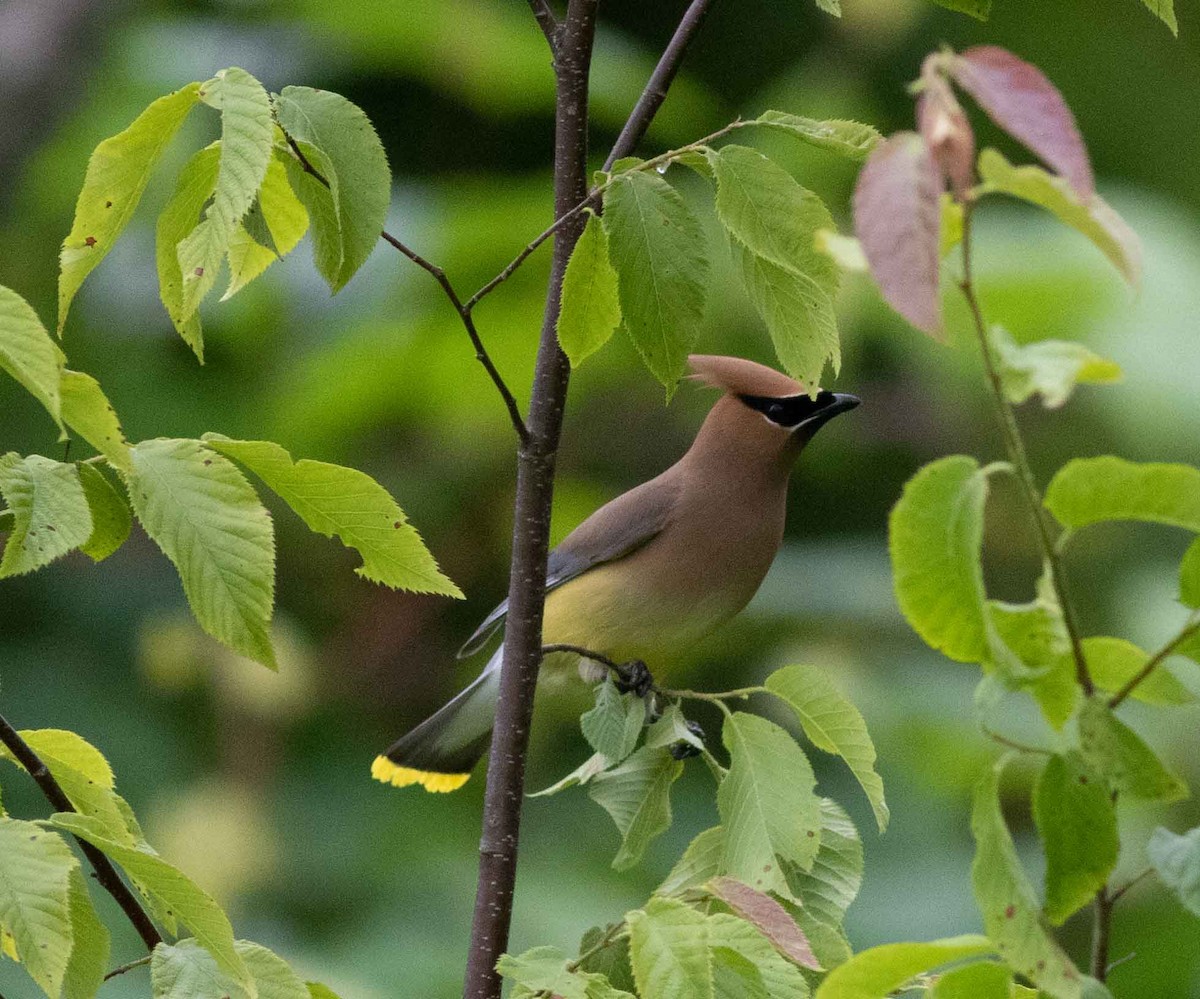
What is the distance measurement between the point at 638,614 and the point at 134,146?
140 centimetres

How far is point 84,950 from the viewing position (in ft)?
4.11

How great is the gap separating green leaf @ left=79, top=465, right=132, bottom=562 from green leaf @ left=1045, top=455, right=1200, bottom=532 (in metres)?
0.75

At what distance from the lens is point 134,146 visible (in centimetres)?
133

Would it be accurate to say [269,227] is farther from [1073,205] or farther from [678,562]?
[678,562]

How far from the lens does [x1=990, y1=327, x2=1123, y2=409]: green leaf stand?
88 cm

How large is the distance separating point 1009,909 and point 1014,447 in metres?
0.25

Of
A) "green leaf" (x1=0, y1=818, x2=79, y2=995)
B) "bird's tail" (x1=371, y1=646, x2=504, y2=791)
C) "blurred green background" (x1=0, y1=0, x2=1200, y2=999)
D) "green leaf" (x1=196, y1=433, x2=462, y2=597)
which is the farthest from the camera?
"blurred green background" (x1=0, y1=0, x2=1200, y2=999)

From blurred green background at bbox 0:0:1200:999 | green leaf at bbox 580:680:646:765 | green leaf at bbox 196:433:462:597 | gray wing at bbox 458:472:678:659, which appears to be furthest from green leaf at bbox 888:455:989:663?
blurred green background at bbox 0:0:1200:999

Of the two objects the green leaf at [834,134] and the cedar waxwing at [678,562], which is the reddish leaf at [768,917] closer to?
the green leaf at [834,134]

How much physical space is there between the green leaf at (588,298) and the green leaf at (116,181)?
314mm

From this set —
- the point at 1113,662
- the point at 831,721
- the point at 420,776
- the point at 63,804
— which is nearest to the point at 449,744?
the point at 420,776

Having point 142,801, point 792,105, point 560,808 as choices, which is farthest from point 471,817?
point 792,105

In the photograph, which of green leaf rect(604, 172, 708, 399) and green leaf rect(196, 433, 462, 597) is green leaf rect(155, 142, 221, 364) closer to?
green leaf rect(196, 433, 462, 597)

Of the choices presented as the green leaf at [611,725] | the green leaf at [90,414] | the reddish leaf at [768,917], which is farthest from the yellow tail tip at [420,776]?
the green leaf at [90,414]
